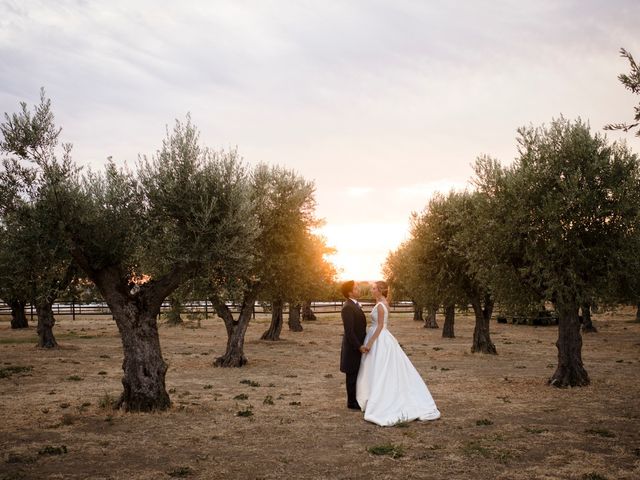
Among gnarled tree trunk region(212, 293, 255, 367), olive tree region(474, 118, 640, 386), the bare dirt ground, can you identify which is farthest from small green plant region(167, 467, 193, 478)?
gnarled tree trunk region(212, 293, 255, 367)

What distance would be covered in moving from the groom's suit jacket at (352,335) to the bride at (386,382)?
9.3 inches

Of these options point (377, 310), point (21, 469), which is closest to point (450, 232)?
point (377, 310)

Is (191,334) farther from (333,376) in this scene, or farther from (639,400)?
(639,400)

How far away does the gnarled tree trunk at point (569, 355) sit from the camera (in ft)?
67.9

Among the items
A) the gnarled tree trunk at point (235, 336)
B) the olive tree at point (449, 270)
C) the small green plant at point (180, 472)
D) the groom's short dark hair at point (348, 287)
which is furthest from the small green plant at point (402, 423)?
the olive tree at point (449, 270)

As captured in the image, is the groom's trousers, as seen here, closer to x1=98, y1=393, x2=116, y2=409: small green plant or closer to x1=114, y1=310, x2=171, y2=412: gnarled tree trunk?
x1=114, y1=310, x2=171, y2=412: gnarled tree trunk

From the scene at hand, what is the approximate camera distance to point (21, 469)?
34.3 feet

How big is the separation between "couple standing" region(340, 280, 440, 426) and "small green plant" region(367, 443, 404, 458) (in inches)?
83.8

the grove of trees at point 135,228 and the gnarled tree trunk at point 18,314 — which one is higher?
the grove of trees at point 135,228

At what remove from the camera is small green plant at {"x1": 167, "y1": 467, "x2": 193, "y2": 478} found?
10219 mm

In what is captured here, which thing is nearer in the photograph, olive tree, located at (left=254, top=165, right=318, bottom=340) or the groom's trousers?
the groom's trousers

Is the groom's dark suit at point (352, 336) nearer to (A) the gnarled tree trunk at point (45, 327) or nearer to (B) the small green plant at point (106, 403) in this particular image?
(B) the small green plant at point (106, 403)

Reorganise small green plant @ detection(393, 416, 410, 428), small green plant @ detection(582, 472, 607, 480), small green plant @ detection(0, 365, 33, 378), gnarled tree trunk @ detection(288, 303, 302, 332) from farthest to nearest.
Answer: gnarled tree trunk @ detection(288, 303, 302, 332) < small green plant @ detection(0, 365, 33, 378) < small green plant @ detection(393, 416, 410, 428) < small green plant @ detection(582, 472, 607, 480)

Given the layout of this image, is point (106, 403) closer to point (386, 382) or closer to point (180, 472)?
point (180, 472)
